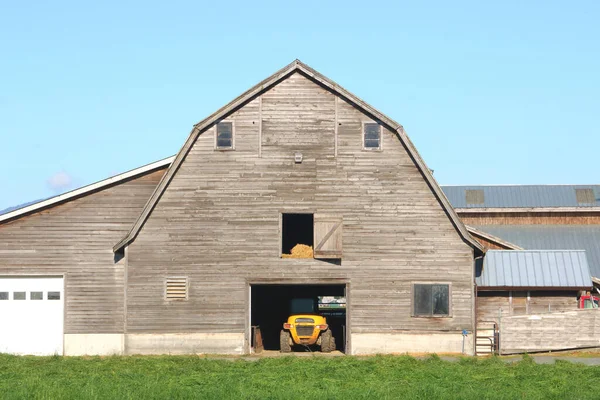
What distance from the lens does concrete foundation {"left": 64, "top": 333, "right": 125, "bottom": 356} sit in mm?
36219

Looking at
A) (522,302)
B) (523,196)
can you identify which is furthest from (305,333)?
(523,196)

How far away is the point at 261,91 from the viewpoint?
36.3m

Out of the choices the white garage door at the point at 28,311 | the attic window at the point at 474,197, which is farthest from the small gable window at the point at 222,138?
the attic window at the point at 474,197

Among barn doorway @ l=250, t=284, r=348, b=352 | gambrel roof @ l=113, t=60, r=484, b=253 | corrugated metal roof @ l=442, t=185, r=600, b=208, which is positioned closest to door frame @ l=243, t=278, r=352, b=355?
barn doorway @ l=250, t=284, r=348, b=352

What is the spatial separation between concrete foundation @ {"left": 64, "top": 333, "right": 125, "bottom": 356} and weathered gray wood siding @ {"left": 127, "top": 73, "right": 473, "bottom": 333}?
6.45 feet

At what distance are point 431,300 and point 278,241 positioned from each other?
6.29 metres

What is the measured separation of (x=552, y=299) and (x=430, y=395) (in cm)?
1707

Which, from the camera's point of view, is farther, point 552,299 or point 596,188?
point 596,188

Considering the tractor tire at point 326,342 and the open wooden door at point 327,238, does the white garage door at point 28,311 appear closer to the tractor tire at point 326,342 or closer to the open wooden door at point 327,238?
the open wooden door at point 327,238

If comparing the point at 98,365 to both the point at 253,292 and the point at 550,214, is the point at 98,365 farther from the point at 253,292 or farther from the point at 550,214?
the point at 550,214

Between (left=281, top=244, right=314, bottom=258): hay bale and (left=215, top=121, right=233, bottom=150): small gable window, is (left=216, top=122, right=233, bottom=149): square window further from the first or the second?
(left=281, top=244, right=314, bottom=258): hay bale

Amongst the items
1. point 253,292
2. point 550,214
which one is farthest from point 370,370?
point 550,214

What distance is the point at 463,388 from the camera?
2514 centimetres

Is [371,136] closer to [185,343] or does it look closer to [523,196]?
[185,343]
